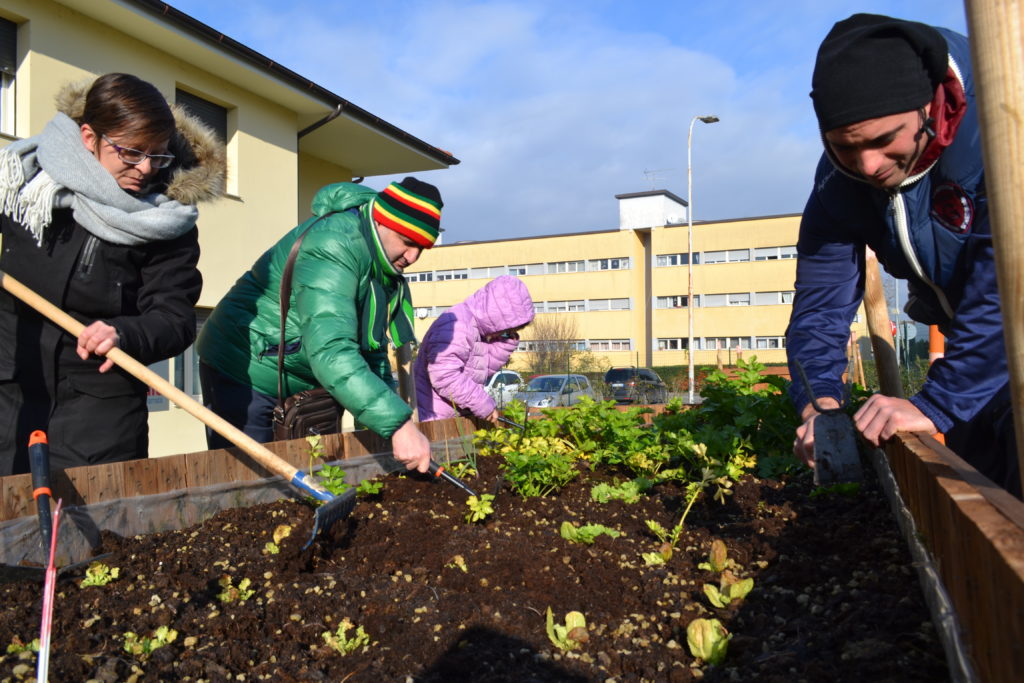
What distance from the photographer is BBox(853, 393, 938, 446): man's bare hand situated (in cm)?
186

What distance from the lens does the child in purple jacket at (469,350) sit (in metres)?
4.50

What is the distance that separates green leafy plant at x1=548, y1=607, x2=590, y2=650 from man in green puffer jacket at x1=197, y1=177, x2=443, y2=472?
1117 mm

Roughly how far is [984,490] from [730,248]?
4336cm

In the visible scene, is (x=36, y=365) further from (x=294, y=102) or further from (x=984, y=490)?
(x=294, y=102)

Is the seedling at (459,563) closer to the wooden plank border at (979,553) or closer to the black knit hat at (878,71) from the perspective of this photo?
the wooden plank border at (979,553)

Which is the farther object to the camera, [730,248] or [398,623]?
[730,248]

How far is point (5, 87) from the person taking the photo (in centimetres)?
794

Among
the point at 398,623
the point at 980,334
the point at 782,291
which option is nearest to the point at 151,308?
the point at 398,623

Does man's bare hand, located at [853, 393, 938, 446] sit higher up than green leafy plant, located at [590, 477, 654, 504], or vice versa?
man's bare hand, located at [853, 393, 938, 446]

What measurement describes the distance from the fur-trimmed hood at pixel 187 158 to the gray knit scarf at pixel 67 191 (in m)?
0.16

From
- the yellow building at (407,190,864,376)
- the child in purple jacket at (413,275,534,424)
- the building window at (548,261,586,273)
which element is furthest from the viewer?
the building window at (548,261,586,273)

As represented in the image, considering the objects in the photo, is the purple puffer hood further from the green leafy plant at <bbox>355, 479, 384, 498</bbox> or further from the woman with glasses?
the woman with glasses

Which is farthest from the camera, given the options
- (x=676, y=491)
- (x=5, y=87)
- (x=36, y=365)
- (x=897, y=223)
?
(x=5, y=87)

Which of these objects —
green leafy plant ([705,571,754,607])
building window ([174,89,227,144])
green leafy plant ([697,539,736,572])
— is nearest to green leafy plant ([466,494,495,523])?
green leafy plant ([697,539,736,572])
